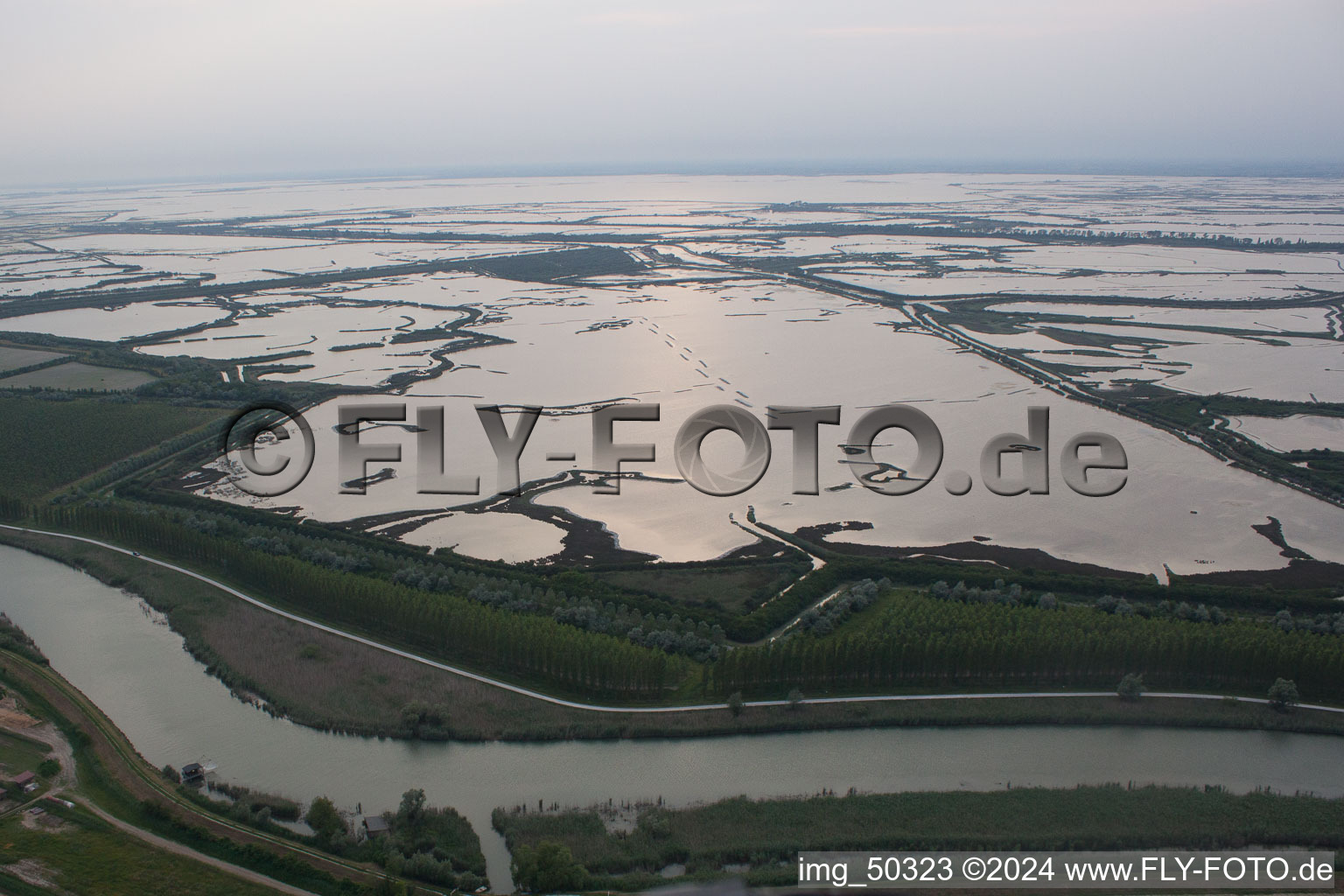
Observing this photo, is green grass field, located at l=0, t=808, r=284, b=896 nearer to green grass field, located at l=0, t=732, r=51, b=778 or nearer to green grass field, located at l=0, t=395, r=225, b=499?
green grass field, located at l=0, t=732, r=51, b=778

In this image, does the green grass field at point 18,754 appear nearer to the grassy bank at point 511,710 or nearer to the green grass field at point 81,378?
the grassy bank at point 511,710

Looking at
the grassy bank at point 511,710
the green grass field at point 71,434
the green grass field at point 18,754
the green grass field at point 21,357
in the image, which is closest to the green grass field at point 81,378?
the green grass field at point 21,357

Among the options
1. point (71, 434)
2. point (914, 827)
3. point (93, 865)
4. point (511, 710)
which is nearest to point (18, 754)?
point (93, 865)

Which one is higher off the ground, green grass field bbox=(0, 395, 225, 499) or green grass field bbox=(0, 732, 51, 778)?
green grass field bbox=(0, 395, 225, 499)

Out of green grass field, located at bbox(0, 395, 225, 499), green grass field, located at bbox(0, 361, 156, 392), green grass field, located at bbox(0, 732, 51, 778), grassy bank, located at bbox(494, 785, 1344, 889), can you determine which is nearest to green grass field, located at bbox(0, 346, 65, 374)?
green grass field, located at bbox(0, 361, 156, 392)

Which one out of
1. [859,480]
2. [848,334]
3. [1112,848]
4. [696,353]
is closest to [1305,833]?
[1112,848]

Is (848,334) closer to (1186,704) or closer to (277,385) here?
(277,385)
